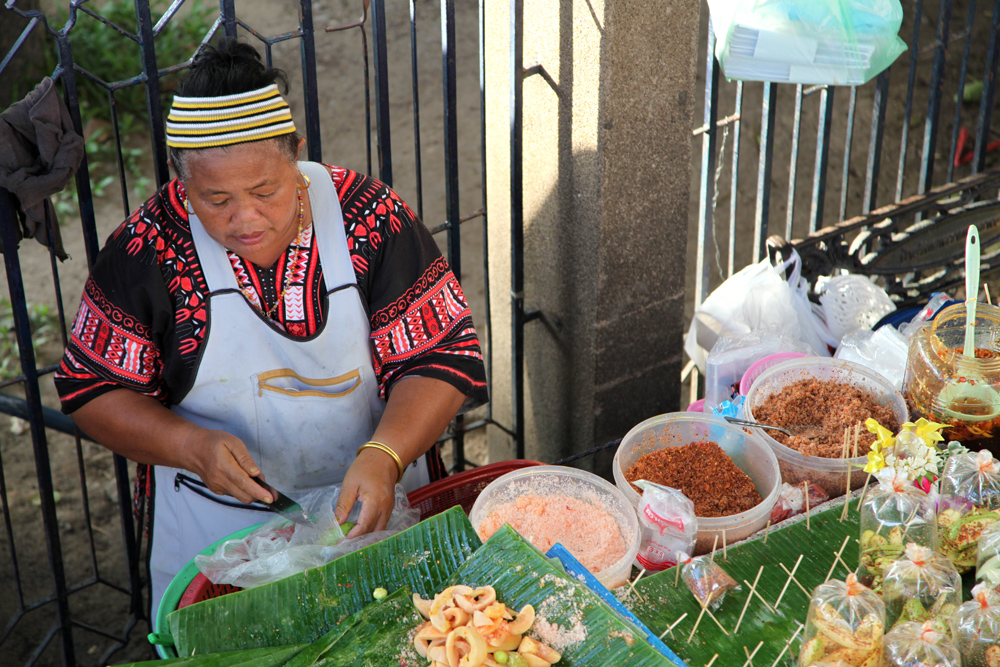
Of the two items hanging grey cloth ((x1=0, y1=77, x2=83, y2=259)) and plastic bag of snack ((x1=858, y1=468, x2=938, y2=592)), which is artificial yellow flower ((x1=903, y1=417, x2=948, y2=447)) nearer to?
plastic bag of snack ((x1=858, y1=468, x2=938, y2=592))

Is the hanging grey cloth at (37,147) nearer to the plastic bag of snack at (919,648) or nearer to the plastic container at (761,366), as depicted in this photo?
the plastic container at (761,366)

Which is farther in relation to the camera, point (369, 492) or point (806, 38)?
point (806, 38)

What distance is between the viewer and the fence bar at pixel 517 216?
97.0 inches

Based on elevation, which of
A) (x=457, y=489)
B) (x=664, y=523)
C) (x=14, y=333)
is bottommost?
(x=14, y=333)

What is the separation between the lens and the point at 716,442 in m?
1.99

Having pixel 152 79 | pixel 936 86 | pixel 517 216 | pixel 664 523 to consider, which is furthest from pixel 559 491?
pixel 936 86

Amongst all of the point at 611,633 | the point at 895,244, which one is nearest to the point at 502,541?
the point at 611,633

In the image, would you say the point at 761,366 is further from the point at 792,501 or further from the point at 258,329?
the point at 258,329

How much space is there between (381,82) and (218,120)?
686 millimetres

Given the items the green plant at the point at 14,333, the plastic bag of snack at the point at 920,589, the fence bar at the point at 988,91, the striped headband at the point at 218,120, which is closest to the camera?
the plastic bag of snack at the point at 920,589

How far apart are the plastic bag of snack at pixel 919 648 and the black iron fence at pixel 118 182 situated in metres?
1.52

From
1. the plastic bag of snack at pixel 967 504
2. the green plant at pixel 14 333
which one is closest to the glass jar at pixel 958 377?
the plastic bag of snack at pixel 967 504

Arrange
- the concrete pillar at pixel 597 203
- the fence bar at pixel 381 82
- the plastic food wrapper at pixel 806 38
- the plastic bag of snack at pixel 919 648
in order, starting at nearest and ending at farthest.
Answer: the plastic bag of snack at pixel 919 648 → the fence bar at pixel 381 82 → the plastic food wrapper at pixel 806 38 → the concrete pillar at pixel 597 203

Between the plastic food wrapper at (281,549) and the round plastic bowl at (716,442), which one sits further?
the round plastic bowl at (716,442)
